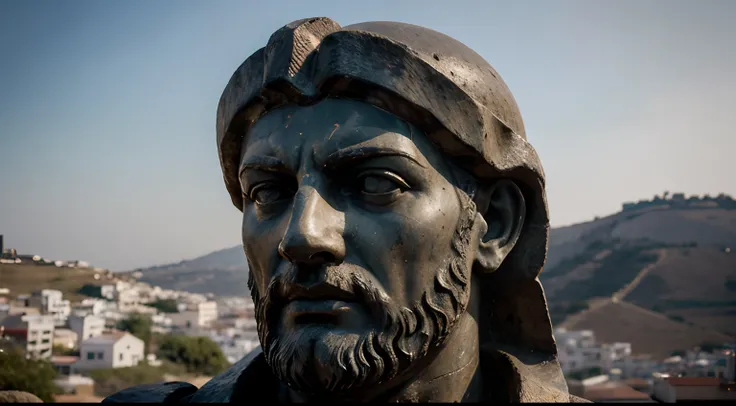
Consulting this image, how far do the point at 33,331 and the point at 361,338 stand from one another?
4378cm

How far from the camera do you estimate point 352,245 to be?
3.02 metres

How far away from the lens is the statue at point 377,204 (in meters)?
2.99

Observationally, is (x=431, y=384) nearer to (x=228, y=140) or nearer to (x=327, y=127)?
(x=327, y=127)

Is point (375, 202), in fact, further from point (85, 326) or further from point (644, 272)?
point (644, 272)

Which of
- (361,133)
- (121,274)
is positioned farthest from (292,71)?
(121,274)

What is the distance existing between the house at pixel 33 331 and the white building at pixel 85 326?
11.1 feet

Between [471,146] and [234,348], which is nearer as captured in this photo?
[471,146]

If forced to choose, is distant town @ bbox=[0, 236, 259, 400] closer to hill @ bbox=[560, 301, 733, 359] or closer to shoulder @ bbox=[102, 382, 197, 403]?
shoulder @ bbox=[102, 382, 197, 403]

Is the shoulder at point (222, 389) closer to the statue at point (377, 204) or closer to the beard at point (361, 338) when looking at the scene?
the statue at point (377, 204)

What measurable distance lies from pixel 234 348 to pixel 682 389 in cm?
4531

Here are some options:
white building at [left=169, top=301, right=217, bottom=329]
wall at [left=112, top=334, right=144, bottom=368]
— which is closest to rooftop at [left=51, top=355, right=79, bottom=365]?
wall at [left=112, top=334, right=144, bottom=368]

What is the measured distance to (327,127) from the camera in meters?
3.13

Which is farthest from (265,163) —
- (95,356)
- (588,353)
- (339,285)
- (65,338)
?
(588,353)

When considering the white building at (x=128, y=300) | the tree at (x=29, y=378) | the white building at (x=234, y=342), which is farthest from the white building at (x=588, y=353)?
the white building at (x=128, y=300)
